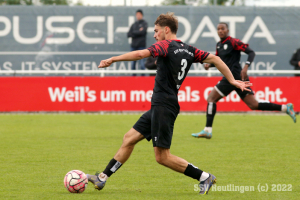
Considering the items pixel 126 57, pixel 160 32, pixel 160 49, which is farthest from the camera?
pixel 160 32

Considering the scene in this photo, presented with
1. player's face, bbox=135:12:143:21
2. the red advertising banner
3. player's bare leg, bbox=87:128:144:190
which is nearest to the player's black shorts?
player's bare leg, bbox=87:128:144:190

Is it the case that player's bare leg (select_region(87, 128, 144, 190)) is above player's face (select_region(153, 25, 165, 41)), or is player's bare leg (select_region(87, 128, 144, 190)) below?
below

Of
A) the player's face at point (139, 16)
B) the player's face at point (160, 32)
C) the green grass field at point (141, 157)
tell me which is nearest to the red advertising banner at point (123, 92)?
the green grass field at point (141, 157)

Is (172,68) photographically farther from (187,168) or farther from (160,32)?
(187,168)

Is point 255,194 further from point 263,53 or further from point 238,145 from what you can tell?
point 263,53

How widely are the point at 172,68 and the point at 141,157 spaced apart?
9.20 ft

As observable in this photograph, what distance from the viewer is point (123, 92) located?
48.3ft

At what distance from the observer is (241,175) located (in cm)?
628

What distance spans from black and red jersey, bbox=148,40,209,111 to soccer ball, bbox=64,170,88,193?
121 cm

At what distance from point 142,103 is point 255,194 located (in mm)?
9600

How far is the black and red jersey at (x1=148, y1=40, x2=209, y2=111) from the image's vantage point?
203 inches

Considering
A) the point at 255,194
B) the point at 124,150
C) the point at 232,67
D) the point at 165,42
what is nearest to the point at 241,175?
the point at 255,194

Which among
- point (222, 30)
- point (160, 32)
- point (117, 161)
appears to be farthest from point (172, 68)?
point (222, 30)

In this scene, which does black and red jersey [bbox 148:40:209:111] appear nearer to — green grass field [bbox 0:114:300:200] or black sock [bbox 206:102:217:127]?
green grass field [bbox 0:114:300:200]
